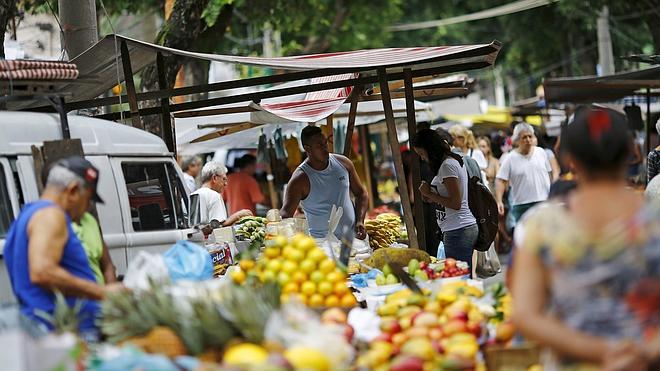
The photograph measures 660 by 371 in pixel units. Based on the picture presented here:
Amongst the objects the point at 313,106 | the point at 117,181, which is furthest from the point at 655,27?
the point at 117,181

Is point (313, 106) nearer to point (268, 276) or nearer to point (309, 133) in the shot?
point (309, 133)

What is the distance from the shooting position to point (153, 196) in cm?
868

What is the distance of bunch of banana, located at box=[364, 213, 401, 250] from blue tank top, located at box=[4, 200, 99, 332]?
5932 millimetres

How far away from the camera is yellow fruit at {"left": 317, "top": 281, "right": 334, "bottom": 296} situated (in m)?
6.75

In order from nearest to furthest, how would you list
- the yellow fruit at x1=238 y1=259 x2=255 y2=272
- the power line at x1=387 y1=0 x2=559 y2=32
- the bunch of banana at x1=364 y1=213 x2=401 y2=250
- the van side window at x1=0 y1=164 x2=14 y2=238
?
the yellow fruit at x1=238 y1=259 x2=255 y2=272, the van side window at x1=0 y1=164 x2=14 y2=238, the bunch of banana at x1=364 y1=213 x2=401 y2=250, the power line at x1=387 y1=0 x2=559 y2=32

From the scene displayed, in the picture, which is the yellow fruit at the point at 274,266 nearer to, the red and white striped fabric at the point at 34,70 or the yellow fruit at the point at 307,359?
the yellow fruit at the point at 307,359

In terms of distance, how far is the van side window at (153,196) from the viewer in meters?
8.42

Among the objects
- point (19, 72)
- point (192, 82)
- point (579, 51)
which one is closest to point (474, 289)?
point (19, 72)

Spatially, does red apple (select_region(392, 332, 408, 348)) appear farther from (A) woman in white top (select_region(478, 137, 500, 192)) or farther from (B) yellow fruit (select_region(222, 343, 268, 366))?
(A) woman in white top (select_region(478, 137, 500, 192))

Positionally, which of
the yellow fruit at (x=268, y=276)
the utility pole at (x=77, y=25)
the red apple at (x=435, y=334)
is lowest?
the red apple at (x=435, y=334)

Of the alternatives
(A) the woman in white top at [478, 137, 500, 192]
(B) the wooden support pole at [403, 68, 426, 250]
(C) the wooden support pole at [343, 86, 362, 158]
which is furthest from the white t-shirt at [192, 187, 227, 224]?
(A) the woman in white top at [478, 137, 500, 192]

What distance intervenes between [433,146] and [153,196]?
122 inches

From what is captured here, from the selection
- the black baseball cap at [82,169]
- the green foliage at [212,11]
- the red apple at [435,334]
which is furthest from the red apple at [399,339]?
the green foliage at [212,11]

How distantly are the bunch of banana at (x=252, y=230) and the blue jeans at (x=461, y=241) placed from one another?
178cm
